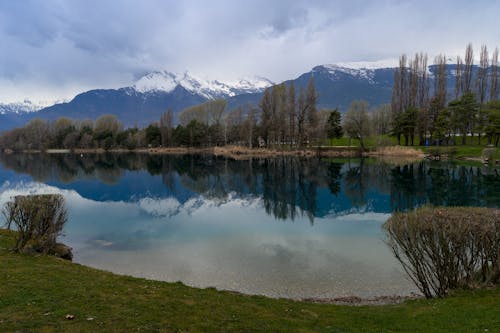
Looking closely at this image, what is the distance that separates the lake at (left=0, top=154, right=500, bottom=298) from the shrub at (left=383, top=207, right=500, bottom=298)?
350 centimetres

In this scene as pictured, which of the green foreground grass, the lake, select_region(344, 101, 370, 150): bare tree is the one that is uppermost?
select_region(344, 101, 370, 150): bare tree

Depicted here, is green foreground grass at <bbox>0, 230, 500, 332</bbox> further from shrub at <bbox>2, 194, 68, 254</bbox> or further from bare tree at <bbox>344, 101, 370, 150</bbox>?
bare tree at <bbox>344, 101, 370, 150</bbox>

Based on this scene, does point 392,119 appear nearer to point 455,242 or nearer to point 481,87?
point 481,87

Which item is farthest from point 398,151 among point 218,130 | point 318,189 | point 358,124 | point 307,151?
point 218,130

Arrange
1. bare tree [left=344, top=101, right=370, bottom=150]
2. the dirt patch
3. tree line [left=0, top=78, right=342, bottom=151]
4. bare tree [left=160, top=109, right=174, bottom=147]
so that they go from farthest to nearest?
1. bare tree [left=160, top=109, right=174, bottom=147]
2. tree line [left=0, top=78, right=342, bottom=151]
3. bare tree [left=344, top=101, right=370, bottom=150]
4. the dirt patch

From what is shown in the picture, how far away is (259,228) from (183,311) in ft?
49.8

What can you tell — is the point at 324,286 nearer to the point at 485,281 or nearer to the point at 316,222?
the point at 485,281

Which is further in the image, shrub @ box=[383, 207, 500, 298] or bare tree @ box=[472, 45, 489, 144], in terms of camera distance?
bare tree @ box=[472, 45, 489, 144]

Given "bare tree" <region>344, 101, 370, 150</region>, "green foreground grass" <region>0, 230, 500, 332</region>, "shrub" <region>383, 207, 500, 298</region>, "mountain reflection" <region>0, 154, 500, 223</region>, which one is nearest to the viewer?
"green foreground grass" <region>0, 230, 500, 332</region>

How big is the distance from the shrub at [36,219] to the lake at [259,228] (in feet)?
9.41

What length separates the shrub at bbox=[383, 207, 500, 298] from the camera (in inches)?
380

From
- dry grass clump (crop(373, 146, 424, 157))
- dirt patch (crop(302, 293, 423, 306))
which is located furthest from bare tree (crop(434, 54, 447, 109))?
dirt patch (crop(302, 293, 423, 306))

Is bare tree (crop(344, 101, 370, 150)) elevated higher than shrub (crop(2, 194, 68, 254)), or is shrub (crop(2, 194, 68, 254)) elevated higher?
bare tree (crop(344, 101, 370, 150))

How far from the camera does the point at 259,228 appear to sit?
2389 cm
